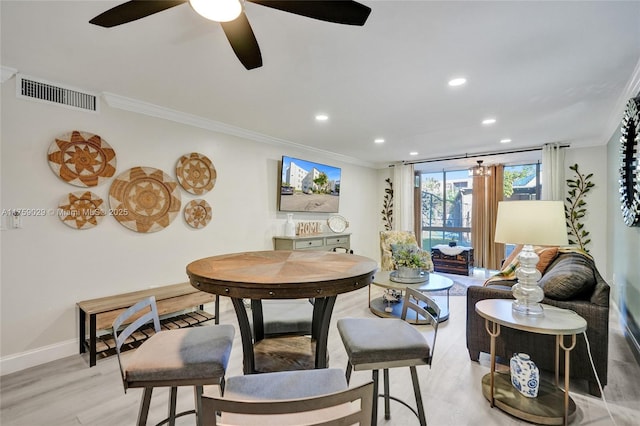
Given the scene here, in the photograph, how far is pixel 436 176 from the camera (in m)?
7.14

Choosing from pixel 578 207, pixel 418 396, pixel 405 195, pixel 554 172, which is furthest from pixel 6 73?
pixel 578 207

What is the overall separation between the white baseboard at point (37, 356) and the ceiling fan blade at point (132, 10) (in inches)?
105

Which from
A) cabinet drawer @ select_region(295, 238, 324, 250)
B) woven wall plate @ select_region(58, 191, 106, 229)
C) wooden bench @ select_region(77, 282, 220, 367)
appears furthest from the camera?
cabinet drawer @ select_region(295, 238, 324, 250)

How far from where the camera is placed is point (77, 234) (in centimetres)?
273

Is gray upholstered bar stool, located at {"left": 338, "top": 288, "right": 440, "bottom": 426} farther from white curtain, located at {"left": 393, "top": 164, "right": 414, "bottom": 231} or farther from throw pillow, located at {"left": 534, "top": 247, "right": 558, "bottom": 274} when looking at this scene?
white curtain, located at {"left": 393, "top": 164, "right": 414, "bottom": 231}

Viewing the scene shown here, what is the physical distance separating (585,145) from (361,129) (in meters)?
3.58

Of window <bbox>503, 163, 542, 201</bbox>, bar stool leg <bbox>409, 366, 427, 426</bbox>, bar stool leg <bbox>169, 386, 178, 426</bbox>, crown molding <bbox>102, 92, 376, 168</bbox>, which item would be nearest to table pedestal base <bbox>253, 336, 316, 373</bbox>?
bar stool leg <bbox>169, 386, 178, 426</bbox>

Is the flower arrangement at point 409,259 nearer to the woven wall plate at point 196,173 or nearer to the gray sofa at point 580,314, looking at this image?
the gray sofa at point 580,314

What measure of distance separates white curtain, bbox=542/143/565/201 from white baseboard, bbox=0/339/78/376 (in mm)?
6301

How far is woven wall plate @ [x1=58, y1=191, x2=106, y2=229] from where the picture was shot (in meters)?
2.65

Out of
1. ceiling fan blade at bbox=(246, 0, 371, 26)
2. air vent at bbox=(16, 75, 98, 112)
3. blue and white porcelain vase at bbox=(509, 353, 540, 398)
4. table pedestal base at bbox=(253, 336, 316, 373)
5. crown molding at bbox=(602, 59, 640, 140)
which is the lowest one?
blue and white porcelain vase at bbox=(509, 353, 540, 398)

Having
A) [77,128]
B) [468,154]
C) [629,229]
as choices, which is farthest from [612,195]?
[77,128]

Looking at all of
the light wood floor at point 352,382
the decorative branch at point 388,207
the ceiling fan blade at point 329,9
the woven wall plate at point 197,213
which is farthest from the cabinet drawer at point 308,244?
the ceiling fan blade at point 329,9

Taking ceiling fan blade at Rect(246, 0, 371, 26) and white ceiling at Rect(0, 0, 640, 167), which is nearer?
ceiling fan blade at Rect(246, 0, 371, 26)
